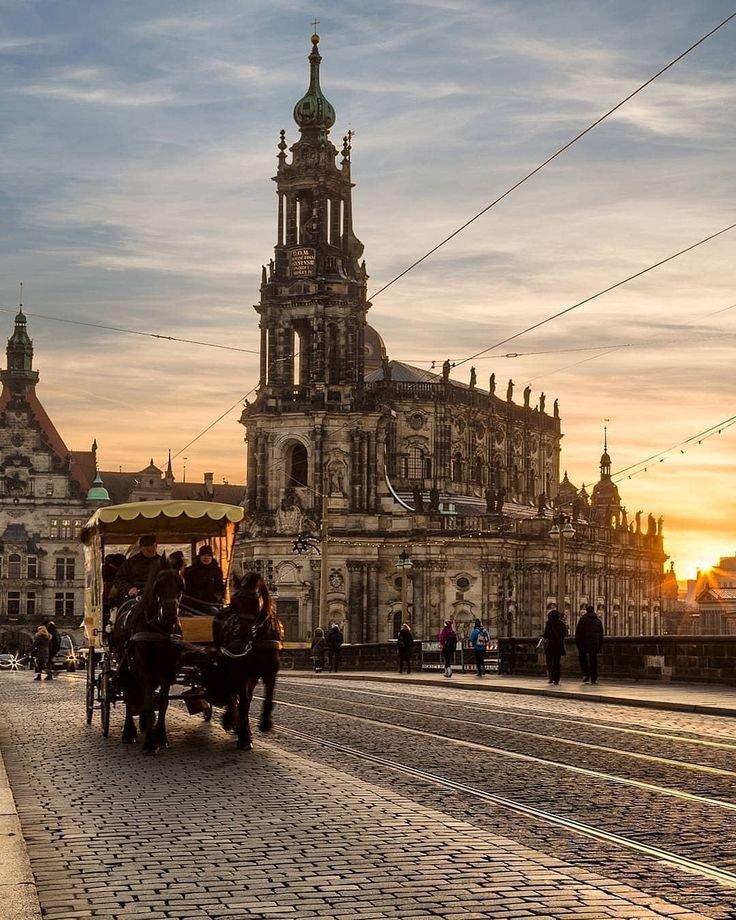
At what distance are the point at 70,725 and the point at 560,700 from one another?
10.4 m

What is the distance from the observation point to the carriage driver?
16.7m

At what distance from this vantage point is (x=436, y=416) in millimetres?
94188

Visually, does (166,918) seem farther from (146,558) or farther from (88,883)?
(146,558)

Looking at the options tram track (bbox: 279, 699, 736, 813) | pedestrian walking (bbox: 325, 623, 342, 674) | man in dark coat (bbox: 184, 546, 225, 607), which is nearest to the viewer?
tram track (bbox: 279, 699, 736, 813)

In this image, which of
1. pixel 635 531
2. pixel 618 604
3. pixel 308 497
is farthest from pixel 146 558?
pixel 635 531

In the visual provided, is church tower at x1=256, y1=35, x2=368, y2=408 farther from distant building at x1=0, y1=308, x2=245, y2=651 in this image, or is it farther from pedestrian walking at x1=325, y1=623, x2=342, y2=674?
pedestrian walking at x1=325, y1=623, x2=342, y2=674

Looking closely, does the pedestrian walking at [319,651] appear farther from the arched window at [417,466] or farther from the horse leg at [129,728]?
the arched window at [417,466]

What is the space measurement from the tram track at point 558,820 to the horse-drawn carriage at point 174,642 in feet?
4.32

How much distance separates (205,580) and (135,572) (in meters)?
1.73

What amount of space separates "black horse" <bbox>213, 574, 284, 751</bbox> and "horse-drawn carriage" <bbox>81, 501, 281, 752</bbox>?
11 mm

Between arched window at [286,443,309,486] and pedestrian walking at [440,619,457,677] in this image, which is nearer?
pedestrian walking at [440,619,457,677]

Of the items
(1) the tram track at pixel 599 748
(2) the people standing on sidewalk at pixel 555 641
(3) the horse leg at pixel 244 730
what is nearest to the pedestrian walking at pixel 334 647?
(2) the people standing on sidewalk at pixel 555 641

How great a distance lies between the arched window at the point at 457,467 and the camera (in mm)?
95125

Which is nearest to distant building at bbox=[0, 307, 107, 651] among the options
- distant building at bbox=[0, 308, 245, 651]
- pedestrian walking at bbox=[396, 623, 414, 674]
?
distant building at bbox=[0, 308, 245, 651]
